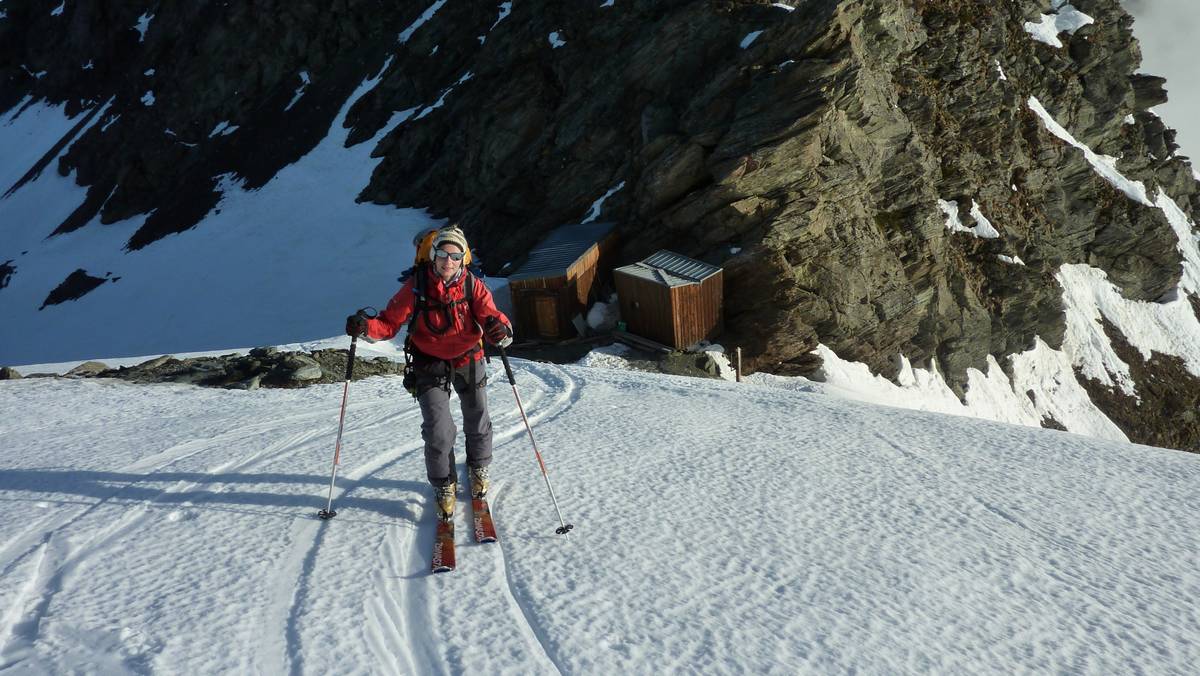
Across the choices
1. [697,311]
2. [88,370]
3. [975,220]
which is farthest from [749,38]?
[88,370]

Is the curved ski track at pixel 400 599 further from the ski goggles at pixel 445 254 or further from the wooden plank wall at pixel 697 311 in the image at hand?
the wooden plank wall at pixel 697 311

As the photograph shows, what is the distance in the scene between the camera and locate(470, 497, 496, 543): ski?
469 cm

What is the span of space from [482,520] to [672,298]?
48.0ft

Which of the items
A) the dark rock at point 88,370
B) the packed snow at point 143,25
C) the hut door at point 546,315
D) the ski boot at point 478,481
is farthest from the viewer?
the packed snow at point 143,25

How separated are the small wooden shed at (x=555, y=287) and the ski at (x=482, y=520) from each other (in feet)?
51.8

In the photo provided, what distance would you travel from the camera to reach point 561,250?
2234cm

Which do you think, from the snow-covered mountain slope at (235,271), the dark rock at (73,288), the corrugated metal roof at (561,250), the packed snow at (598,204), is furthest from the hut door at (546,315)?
the dark rock at (73,288)

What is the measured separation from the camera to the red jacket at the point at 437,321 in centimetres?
498

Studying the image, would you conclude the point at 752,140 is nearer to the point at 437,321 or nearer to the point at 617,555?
the point at 437,321

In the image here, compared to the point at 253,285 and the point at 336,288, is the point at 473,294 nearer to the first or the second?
the point at 336,288

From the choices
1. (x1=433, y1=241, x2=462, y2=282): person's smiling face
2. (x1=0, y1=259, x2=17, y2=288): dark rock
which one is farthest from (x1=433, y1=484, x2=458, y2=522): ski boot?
(x1=0, y1=259, x2=17, y2=288): dark rock

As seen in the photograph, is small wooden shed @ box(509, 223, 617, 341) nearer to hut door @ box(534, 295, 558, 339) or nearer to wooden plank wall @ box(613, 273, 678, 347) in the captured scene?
hut door @ box(534, 295, 558, 339)

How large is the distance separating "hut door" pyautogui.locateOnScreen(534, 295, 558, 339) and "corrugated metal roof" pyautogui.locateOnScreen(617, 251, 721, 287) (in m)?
2.52

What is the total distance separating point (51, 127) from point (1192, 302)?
299 ft
